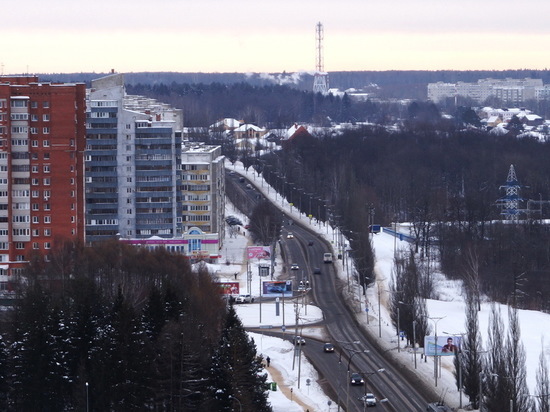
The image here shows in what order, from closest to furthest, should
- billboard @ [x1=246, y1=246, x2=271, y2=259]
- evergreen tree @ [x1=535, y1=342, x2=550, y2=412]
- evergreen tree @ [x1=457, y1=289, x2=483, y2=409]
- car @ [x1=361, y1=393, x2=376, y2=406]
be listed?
1. evergreen tree @ [x1=535, y1=342, x2=550, y2=412]
2. evergreen tree @ [x1=457, y1=289, x2=483, y2=409]
3. car @ [x1=361, y1=393, x2=376, y2=406]
4. billboard @ [x1=246, y1=246, x2=271, y2=259]

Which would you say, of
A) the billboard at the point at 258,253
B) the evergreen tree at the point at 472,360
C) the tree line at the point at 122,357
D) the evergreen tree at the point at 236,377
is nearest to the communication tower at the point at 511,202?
the billboard at the point at 258,253

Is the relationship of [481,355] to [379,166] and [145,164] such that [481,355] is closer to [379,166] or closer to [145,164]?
[145,164]

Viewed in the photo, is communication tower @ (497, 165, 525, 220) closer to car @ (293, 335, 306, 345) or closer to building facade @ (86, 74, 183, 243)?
building facade @ (86, 74, 183, 243)

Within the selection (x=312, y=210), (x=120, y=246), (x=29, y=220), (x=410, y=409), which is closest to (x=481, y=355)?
(x=410, y=409)

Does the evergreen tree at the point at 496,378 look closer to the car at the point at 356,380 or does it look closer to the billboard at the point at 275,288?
the car at the point at 356,380

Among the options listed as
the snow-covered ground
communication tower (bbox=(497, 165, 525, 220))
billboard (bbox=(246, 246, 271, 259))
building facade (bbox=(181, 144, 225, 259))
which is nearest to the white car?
the snow-covered ground

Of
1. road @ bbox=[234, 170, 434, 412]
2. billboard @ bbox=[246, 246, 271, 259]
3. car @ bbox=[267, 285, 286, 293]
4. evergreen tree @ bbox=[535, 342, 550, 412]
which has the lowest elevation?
road @ bbox=[234, 170, 434, 412]
